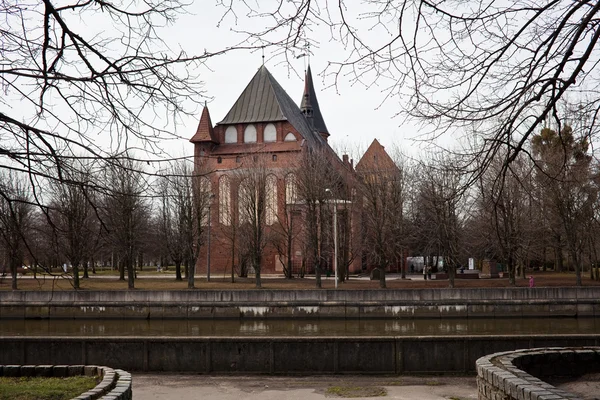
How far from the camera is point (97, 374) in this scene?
9.83m

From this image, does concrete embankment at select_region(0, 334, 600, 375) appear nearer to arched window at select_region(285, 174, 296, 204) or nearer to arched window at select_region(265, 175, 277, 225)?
arched window at select_region(285, 174, 296, 204)

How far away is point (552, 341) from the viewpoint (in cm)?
1459

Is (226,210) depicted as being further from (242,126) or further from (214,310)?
(214,310)

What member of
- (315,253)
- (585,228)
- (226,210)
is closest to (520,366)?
(585,228)

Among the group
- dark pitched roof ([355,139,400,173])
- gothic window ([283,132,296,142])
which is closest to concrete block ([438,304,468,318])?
dark pitched roof ([355,139,400,173])

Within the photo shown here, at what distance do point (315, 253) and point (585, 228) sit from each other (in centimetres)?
1726

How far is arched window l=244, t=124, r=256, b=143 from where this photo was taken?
6356cm

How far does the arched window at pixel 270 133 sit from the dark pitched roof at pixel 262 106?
703 mm

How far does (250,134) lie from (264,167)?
1255 cm

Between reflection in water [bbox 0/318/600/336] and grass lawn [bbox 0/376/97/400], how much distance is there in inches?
695

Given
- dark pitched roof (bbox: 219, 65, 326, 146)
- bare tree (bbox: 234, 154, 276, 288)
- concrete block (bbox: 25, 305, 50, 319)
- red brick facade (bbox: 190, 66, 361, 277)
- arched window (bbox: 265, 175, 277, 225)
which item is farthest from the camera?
dark pitched roof (bbox: 219, 65, 326, 146)

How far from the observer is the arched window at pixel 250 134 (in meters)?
63.6

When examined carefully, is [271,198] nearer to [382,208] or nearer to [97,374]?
[382,208]

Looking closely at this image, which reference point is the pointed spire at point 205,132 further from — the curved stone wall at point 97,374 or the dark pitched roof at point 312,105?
the curved stone wall at point 97,374
